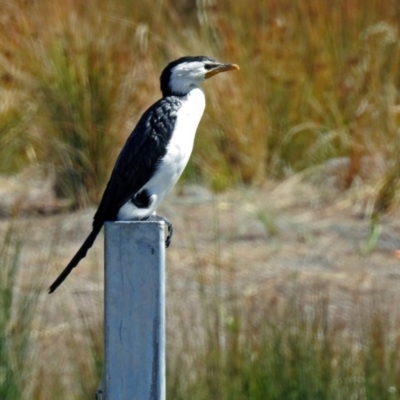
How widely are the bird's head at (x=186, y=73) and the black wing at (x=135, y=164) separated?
0.31 metres

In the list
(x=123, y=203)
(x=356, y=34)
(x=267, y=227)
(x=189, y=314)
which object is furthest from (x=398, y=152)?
(x=123, y=203)

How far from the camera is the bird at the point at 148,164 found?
353 cm

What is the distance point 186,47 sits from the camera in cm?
822

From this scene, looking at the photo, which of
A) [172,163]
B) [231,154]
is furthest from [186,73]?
[231,154]

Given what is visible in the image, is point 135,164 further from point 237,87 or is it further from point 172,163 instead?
point 237,87

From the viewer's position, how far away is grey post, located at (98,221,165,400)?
2590mm

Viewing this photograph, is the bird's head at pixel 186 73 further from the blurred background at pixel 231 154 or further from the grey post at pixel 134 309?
the grey post at pixel 134 309

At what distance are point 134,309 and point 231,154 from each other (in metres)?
4.74

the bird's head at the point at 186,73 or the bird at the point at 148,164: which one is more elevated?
the bird's head at the point at 186,73

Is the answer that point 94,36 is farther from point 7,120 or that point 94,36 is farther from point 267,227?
point 267,227

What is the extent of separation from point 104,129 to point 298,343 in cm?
326

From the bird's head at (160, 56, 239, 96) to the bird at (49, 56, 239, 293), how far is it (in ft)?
0.18

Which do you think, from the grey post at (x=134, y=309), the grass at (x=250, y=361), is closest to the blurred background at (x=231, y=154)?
the grass at (x=250, y=361)

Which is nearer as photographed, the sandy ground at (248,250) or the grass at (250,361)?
the grass at (250,361)
